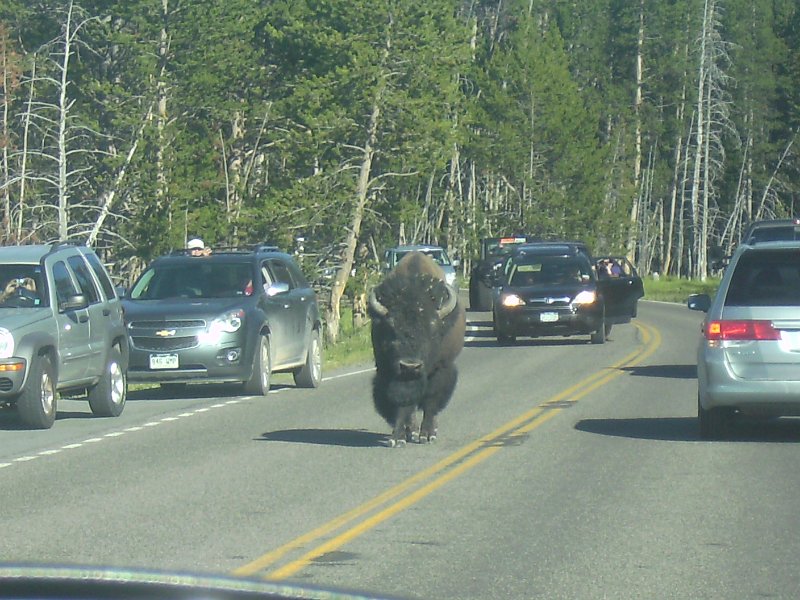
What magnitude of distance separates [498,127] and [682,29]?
88.4 feet

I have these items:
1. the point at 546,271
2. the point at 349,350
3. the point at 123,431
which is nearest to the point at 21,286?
the point at 123,431

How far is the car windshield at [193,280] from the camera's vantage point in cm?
2139

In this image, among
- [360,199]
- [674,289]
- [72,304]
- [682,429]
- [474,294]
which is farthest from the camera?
[674,289]

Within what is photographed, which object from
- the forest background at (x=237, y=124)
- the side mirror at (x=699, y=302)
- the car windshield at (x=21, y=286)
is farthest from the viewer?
the forest background at (x=237, y=124)

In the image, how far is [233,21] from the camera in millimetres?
52312

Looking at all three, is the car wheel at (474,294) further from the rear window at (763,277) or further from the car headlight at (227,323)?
the rear window at (763,277)

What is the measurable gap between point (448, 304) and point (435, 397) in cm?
86

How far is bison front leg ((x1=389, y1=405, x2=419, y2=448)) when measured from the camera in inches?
564

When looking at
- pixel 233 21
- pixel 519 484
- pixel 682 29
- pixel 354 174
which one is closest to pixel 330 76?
pixel 354 174

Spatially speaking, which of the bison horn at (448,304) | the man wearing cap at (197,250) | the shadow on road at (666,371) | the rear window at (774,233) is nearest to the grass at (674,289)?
the rear window at (774,233)

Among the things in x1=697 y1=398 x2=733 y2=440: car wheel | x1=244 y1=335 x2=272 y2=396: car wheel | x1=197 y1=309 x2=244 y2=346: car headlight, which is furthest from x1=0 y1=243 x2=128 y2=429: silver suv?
x1=697 y1=398 x2=733 y2=440: car wheel

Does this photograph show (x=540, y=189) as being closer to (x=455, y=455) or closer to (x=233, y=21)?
(x=233, y=21)

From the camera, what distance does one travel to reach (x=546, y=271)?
31938 mm

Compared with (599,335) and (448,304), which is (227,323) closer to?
(448,304)
